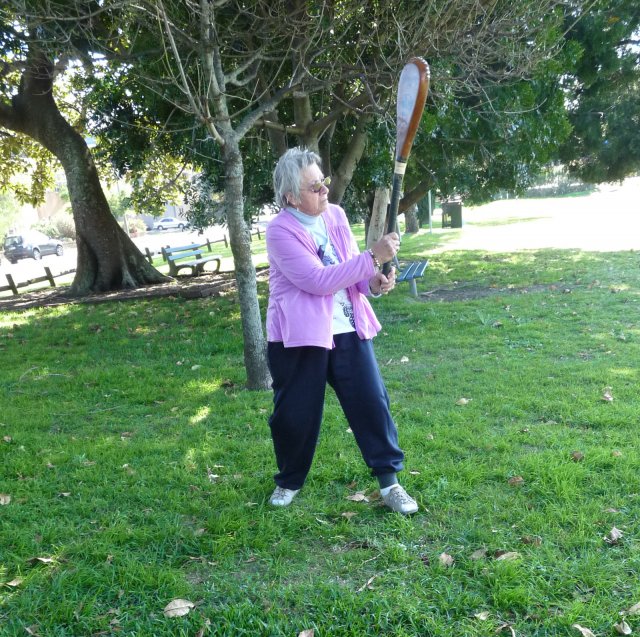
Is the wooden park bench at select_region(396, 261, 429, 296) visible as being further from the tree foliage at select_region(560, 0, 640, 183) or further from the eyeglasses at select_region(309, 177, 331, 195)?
the eyeglasses at select_region(309, 177, 331, 195)

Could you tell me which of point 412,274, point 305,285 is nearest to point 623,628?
point 305,285

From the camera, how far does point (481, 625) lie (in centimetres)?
287

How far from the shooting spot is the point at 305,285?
3490 millimetres

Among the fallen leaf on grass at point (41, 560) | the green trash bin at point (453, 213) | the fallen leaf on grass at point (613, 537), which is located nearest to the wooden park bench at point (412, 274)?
the fallen leaf on grass at point (613, 537)

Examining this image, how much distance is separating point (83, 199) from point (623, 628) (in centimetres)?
1379

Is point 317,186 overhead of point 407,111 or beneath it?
beneath

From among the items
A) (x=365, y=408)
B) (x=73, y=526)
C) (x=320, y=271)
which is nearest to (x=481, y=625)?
(x=365, y=408)

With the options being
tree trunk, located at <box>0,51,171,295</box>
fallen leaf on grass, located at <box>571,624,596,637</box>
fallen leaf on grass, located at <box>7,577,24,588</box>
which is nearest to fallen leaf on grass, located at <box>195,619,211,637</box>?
fallen leaf on grass, located at <box>7,577,24,588</box>

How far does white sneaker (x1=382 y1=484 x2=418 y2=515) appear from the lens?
3.82 m

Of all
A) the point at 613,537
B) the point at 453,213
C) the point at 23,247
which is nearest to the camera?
the point at 613,537

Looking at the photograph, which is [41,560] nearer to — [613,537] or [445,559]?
[445,559]

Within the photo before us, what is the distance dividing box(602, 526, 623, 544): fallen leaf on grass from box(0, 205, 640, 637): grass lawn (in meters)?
0.01

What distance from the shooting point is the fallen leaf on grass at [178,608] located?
9.96 feet

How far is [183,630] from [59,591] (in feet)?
2.48
